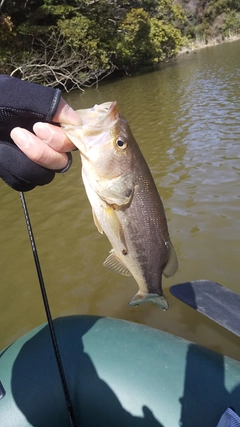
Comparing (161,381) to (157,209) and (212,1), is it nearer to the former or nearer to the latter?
(157,209)

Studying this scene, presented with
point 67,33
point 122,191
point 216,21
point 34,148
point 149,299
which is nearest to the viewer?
point 34,148

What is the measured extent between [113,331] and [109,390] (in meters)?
0.41

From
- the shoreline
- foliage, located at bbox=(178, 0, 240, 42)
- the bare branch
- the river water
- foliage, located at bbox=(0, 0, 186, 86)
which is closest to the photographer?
the river water

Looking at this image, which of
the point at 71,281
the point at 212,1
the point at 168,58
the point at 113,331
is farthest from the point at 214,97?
the point at 212,1

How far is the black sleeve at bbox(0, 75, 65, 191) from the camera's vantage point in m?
1.55

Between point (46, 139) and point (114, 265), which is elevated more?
point (46, 139)

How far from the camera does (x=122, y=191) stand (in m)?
1.85

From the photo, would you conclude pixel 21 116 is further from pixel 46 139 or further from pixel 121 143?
pixel 121 143

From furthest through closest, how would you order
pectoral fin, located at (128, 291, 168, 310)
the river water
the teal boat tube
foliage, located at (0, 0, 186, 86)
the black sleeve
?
foliage, located at (0, 0, 186, 86), the river water, the teal boat tube, pectoral fin, located at (128, 291, 168, 310), the black sleeve

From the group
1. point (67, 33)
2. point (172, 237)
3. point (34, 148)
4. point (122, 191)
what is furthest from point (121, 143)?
point (67, 33)

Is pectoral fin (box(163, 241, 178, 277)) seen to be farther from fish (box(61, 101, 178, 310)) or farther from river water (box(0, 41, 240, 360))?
river water (box(0, 41, 240, 360))

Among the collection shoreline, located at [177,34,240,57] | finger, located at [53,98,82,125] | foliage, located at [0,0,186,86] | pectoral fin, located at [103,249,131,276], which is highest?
foliage, located at [0,0,186,86]

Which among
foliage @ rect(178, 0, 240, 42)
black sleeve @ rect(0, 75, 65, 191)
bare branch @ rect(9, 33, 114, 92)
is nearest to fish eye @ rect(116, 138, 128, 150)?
black sleeve @ rect(0, 75, 65, 191)

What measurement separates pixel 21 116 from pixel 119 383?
1.62m
